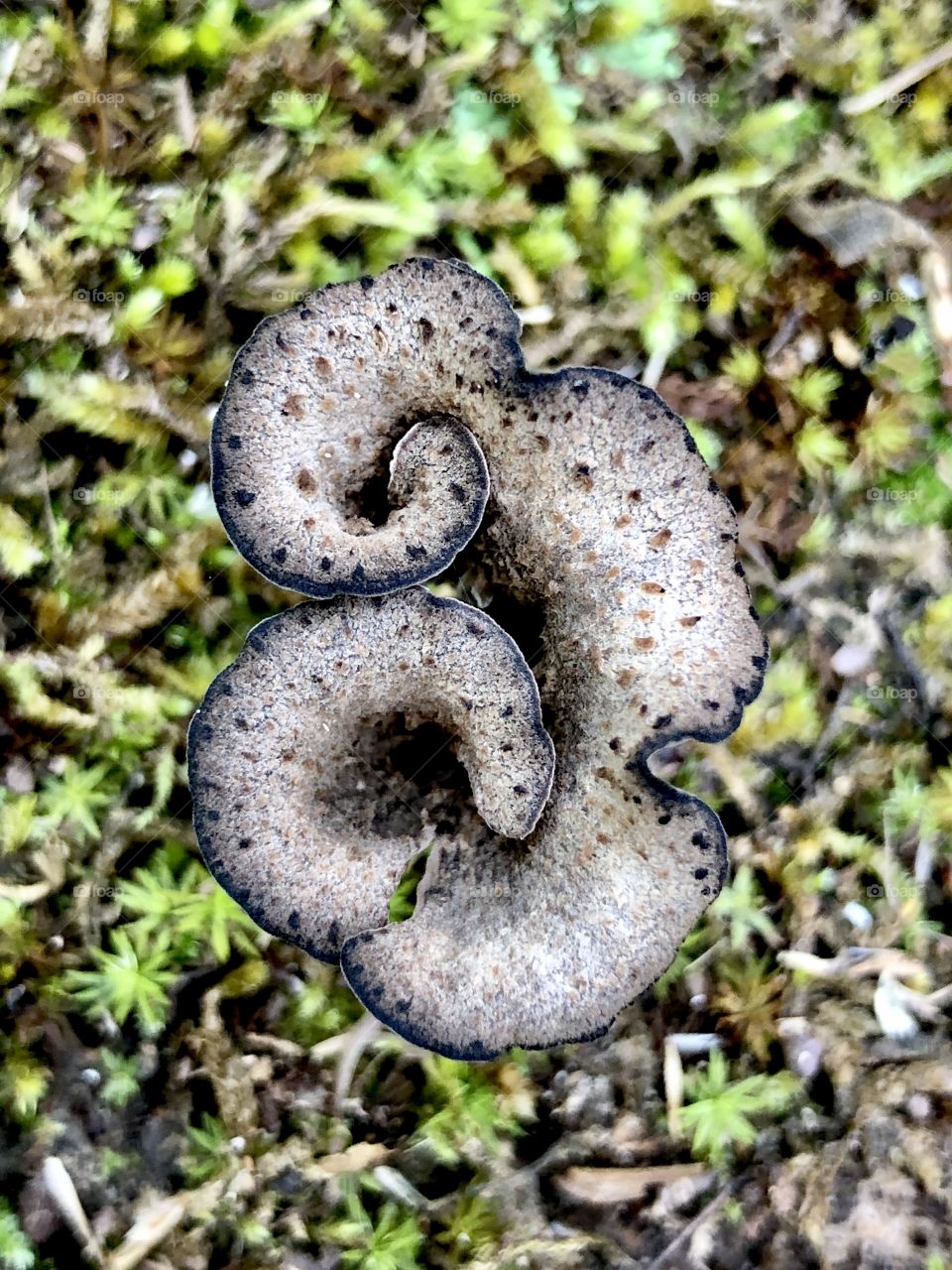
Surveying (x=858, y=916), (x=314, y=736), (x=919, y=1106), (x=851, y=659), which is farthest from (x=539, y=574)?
(x=919, y=1106)

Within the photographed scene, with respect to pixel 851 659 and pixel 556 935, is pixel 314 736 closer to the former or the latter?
pixel 556 935

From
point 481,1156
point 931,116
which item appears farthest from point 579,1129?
point 931,116

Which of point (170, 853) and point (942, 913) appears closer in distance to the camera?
point (170, 853)

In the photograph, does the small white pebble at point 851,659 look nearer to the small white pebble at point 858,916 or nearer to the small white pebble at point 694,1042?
the small white pebble at point 858,916

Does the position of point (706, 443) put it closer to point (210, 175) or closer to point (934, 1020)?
point (210, 175)

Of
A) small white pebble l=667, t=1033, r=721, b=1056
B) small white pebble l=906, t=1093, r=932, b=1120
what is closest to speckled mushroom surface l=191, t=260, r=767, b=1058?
small white pebble l=667, t=1033, r=721, b=1056

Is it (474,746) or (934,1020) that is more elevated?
(474,746)
